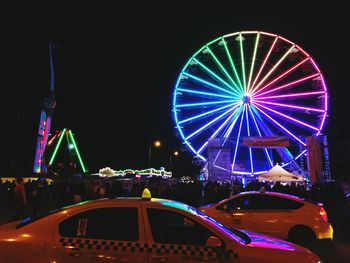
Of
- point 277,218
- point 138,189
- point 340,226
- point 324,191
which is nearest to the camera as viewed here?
point 277,218

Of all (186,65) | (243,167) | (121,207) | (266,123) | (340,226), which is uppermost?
(186,65)

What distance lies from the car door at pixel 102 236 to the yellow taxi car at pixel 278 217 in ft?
15.7

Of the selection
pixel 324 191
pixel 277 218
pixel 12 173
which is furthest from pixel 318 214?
pixel 12 173

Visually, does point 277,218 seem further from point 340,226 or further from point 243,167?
point 243,167

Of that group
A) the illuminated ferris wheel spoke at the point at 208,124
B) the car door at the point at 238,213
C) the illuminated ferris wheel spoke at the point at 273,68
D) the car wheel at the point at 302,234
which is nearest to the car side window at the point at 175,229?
the car door at the point at 238,213

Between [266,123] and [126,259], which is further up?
[266,123]

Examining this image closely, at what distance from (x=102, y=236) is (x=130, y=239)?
32 cm

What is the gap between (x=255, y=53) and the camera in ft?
96.7

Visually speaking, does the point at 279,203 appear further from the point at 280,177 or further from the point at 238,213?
the point at 280,177

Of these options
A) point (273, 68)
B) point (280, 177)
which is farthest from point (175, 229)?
point (273, 68)

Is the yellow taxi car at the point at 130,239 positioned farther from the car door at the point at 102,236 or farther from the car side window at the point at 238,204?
the car side window at the point at 238,204

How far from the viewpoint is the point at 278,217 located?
28.4ft

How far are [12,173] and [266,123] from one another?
2474 centimetres

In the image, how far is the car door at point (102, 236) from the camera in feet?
12.9
